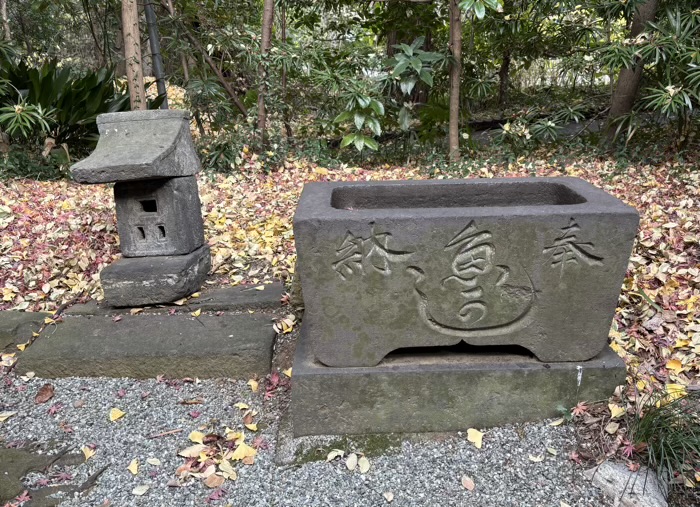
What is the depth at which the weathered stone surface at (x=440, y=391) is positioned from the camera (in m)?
2.23

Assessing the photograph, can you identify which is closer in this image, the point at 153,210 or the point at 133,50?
the point at 153,210

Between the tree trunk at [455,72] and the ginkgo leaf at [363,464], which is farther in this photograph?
the tree trunk at [455,72]

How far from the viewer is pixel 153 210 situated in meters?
3.31

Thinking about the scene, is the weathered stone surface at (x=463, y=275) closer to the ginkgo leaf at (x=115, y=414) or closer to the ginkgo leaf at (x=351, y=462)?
the ginkgo leaf at (x=351, y=462)

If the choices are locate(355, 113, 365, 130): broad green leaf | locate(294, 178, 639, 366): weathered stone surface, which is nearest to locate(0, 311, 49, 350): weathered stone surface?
locate(294, 178, 639, 366): weathered stone surface

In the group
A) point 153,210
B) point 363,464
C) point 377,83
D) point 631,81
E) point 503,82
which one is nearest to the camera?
point 363,464

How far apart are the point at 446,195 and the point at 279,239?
5.61 ft

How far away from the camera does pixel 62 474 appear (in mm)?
2178

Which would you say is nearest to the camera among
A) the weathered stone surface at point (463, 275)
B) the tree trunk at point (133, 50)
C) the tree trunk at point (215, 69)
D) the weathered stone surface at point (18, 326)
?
the weathered stone surface at point (463, 275)

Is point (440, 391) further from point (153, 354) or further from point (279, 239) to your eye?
point (279, 239)

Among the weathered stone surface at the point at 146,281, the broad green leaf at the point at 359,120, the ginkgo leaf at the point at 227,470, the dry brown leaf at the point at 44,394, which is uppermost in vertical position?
the broad green leaf at the point at 359,120

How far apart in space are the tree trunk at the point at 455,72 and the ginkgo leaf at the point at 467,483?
13.3 ft

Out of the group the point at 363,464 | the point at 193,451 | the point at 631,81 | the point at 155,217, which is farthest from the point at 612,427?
the point at 631,81

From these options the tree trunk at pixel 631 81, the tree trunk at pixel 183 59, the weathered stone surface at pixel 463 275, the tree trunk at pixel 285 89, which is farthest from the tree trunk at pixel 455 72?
the weathered stone surface at pixel 463 275
